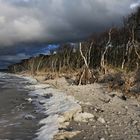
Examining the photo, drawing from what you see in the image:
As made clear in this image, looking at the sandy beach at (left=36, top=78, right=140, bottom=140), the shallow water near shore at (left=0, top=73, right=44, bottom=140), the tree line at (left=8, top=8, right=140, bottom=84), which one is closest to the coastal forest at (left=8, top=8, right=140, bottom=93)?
the tree line at (left=8, top=8, right=140, bottom=84)

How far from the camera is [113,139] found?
1295 centimetres

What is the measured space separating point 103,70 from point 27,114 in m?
22.4

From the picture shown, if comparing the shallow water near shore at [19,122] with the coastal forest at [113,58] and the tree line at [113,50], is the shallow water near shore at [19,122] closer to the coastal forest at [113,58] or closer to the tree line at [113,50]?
the coastal forest at [113,58]

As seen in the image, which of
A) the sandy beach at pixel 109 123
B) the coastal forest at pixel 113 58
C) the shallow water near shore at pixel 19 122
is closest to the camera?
the sandy beach at pixel 109 123

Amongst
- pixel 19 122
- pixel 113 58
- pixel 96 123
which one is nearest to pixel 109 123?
pixel 96 123

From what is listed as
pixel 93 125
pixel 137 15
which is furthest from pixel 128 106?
pixel 137 15

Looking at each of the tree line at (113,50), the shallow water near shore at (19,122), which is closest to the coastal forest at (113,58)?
the tree line at (113,50)

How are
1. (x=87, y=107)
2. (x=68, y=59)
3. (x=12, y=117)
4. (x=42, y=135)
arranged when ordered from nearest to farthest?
(x=42, y=135) < (x=12, y=117) < (x=87, y=107) < (x=68, y=59)

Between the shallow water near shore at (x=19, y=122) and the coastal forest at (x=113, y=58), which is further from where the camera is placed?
the coastal forest at (x=113, y=58)

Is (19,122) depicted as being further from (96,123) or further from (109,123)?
(109,123)

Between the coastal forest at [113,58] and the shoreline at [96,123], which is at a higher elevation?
the coastal forest at [113,58]

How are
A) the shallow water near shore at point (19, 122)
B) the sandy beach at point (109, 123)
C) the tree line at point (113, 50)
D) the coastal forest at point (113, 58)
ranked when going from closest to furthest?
the sandy beach at point (109, 123) → the shallow water near shore at point (19, 122) → the coastal forest at point (113, 58) → the tree line at point (113, 50)

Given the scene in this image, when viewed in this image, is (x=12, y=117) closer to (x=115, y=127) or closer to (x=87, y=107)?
(x=87, y=107)

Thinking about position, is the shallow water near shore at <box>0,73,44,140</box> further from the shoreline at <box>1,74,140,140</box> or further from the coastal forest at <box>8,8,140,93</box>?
the coastal forest at <box>8,8,140,93</box>
